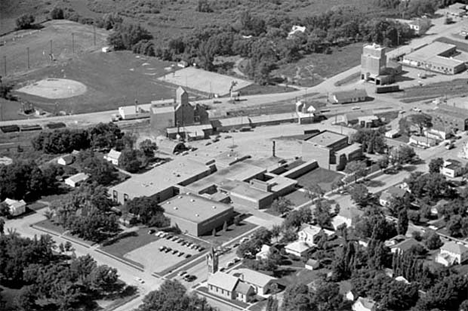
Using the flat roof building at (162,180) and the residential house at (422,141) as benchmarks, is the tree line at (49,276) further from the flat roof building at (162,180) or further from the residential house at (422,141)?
the residential house at (422,141)

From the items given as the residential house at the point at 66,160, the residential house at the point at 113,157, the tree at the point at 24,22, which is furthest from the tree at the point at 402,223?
the tree at the point at 24,22

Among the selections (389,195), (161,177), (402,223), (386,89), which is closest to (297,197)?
(389,195)

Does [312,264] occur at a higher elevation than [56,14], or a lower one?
lower

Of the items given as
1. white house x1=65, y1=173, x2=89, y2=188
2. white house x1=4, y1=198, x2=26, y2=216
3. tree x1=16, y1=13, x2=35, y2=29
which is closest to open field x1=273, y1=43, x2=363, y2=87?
white house x1=65, y1=173, x2=89, y2=188

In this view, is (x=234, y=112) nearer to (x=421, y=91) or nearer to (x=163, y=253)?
(x=421, y=91)

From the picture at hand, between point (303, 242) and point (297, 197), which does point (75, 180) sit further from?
point (303, 242)

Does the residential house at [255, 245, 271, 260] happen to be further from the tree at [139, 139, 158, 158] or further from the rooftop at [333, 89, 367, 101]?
the rooftop at [333, 89, 367, 101]
